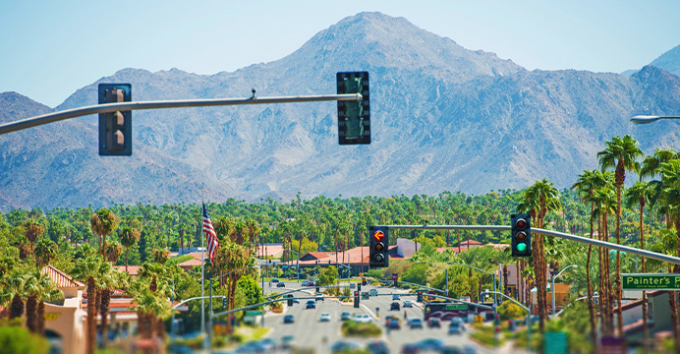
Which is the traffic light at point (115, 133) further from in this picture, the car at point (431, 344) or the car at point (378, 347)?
the car at point (431, 344)

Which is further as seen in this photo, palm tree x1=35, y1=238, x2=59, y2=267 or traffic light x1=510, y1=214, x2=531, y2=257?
palm tree x1=35, y1=238, x2=59, y2=267

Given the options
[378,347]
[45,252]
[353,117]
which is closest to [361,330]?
[378,347]

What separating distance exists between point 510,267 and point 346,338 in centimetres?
11886

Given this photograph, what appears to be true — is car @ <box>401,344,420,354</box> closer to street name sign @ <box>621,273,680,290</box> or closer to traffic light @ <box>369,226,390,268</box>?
traffic light @ <box>369,226,390,268</box>

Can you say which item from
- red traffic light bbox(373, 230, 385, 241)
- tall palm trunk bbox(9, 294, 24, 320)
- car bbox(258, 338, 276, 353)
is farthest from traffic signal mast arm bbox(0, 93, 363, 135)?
tall palm trunk bbox(9, 294, 24, 320)

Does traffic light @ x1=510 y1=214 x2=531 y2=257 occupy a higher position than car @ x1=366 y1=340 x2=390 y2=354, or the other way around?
traffic light @ x1=510 y1=214 x2=531 y2=257

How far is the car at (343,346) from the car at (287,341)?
1.04m

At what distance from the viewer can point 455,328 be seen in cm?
2316

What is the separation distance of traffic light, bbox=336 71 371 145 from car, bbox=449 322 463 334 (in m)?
5.32

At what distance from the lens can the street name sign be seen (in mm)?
36375

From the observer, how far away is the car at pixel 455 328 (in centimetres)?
2260

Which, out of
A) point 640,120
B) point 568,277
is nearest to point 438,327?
point 640,120

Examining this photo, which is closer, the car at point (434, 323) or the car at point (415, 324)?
the car at point (415, 324)

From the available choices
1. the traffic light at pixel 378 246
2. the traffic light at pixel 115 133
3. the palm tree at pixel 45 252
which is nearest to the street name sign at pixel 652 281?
the traffic light at pixel 378 246
